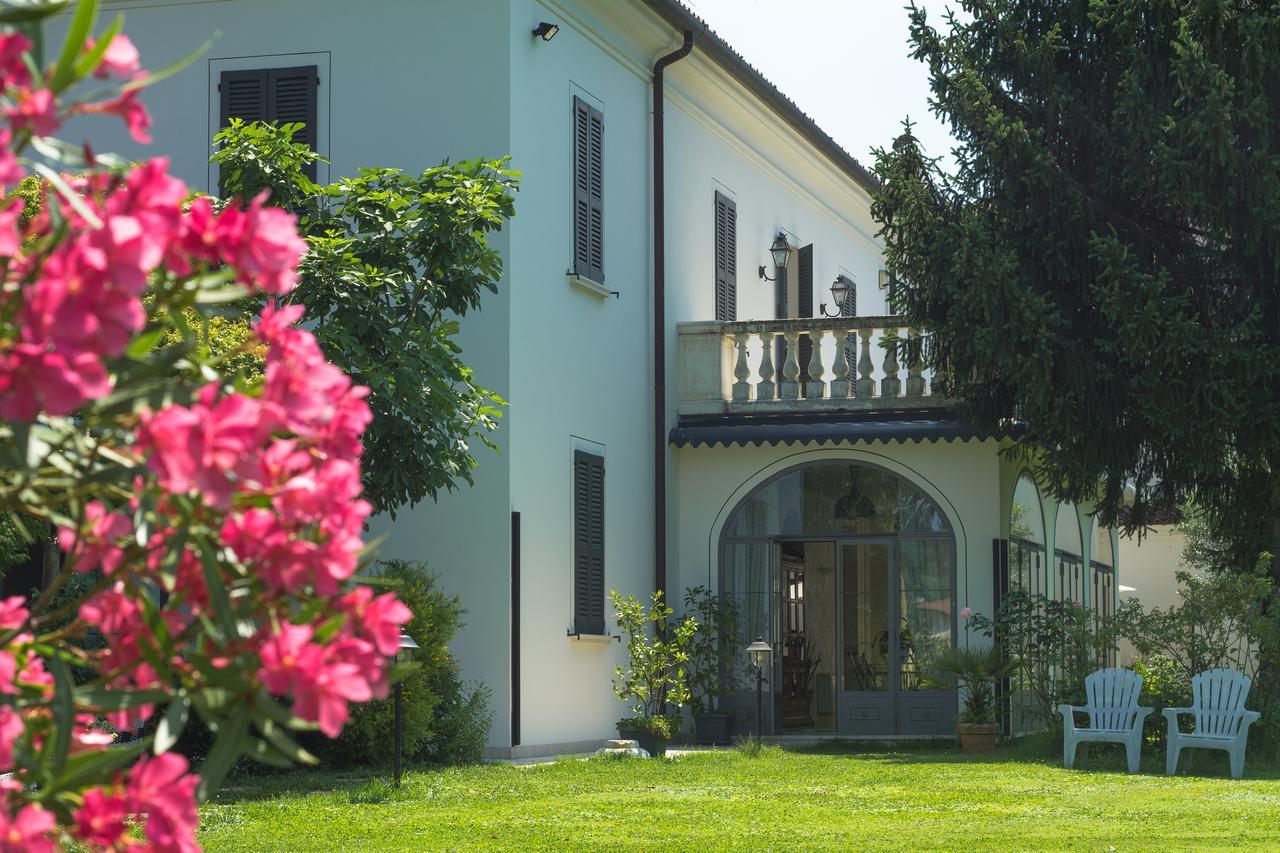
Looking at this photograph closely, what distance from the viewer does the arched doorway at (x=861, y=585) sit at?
1966cm

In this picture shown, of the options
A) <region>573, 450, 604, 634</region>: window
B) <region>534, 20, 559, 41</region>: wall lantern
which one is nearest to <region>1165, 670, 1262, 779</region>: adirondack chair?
<region>573, 450, 604, 634</region>: window

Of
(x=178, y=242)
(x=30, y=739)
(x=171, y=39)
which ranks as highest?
(x=171, y=39)

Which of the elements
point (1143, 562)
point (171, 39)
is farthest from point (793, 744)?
point (1143, 562)

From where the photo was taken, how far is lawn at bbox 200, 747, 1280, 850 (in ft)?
32.1

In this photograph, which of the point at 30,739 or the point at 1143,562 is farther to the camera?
the point at 1143,562

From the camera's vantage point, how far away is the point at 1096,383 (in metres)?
16.5

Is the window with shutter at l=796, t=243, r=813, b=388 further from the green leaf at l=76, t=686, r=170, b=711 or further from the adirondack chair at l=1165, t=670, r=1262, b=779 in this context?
the green leaf at l=76, t=686, r=170, b=711

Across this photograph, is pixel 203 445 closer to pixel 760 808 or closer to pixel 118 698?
pixel 118 698

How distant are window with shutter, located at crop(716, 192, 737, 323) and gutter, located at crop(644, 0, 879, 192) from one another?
142cm

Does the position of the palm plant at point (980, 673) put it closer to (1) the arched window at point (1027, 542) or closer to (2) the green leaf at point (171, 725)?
(1) the arched window at point (1027, 542)

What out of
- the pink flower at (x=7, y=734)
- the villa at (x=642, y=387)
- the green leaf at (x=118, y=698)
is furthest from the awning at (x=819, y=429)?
the pink flower at (x=7, y=734)

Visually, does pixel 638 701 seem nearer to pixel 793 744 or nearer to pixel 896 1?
pixel 793 744

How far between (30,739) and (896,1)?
1631 cm

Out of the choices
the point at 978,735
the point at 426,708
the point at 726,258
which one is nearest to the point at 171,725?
the point at 426,708
